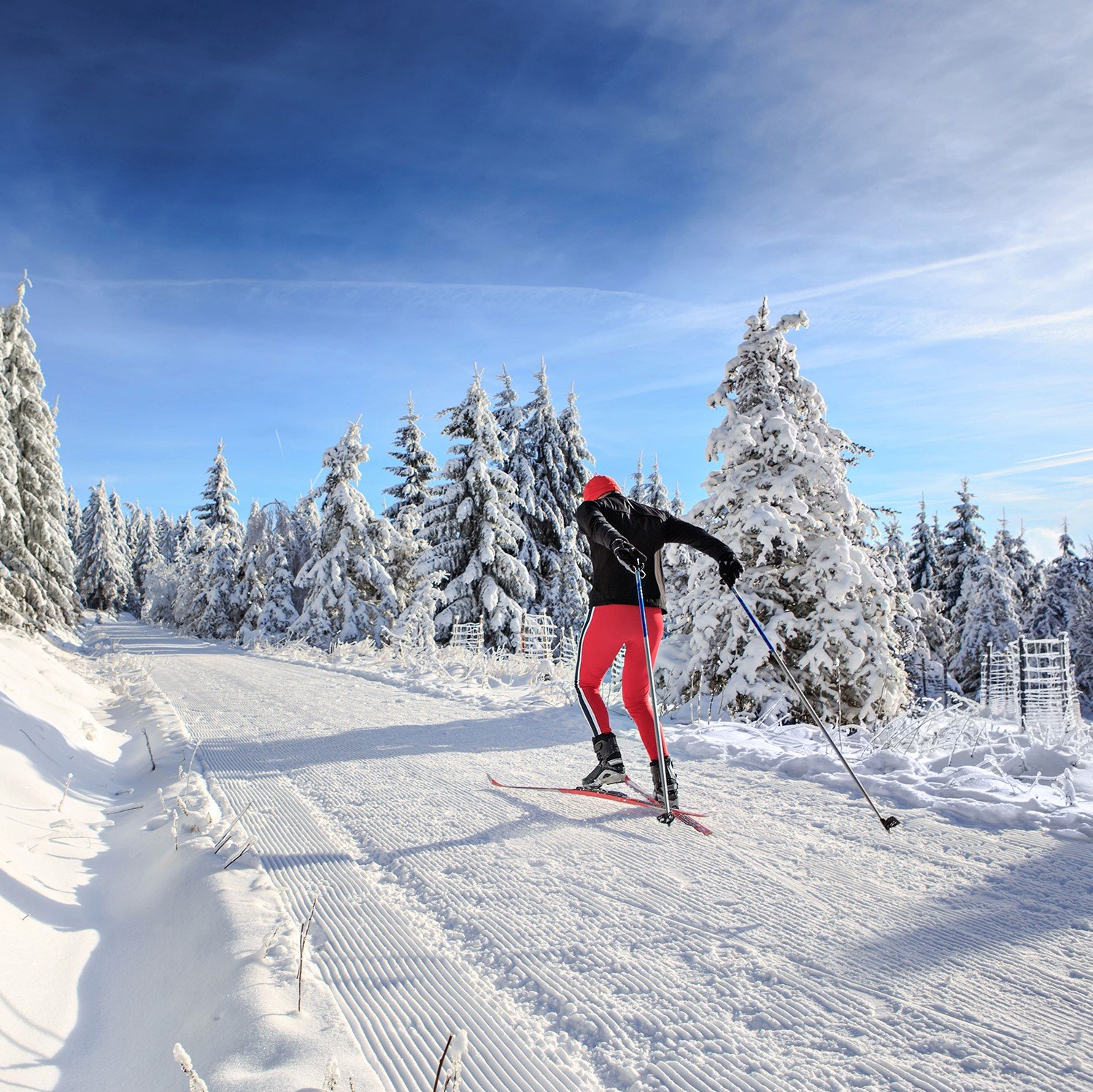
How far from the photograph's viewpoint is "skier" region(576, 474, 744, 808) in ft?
13.1

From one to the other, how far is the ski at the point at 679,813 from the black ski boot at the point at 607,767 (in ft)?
0.42

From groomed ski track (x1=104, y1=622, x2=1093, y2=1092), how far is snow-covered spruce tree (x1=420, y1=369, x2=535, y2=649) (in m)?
16.9

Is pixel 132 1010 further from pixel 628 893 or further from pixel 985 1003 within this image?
pixel 985 1003

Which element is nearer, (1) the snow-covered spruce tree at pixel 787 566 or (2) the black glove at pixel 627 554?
(2) the black glove at pixel 627 554

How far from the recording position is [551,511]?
25.9 meters

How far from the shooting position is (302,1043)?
5.74 feet

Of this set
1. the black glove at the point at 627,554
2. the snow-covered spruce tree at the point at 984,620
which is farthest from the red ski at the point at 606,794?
the snow-covered spruce tree at the point at 984,620

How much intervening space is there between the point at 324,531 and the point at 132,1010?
27.0 metres


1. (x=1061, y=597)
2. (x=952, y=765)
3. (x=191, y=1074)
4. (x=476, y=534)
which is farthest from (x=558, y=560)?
(x=1061, y=597)

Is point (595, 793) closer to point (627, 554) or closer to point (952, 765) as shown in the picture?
point (627, 554)

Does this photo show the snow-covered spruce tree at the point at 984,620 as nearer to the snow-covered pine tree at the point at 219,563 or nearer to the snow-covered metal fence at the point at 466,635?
the snow-covered metal fence at the point at 466,635

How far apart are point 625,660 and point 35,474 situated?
26.0m

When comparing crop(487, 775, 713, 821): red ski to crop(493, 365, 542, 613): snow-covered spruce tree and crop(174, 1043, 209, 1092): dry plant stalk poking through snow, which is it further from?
crop(493, 365, 542, 613): snow-covered spruce tree

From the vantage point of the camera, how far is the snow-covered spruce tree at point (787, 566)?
26.8ft
